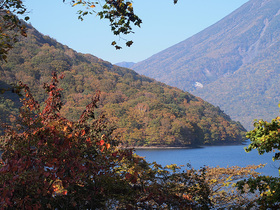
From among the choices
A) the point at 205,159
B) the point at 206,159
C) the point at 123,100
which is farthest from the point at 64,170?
the point at 123,100

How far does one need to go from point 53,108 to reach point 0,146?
102 cm

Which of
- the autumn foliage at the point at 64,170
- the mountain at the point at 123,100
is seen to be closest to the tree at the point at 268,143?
the autumn foliage at the point at 64,170

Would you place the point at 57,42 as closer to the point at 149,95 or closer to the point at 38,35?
the point at 38,35

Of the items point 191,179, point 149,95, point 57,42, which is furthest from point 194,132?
point 191,179

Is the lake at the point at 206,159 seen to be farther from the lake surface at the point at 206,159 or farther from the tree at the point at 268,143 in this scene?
the tree at the point at 268,143

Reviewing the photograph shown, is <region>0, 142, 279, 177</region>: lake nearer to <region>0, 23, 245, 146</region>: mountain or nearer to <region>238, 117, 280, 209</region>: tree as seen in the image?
<region>0, 23, 245, 146</region>: mountain

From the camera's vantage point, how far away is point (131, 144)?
222ft

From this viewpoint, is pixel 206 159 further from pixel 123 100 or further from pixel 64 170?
pixel 64 170

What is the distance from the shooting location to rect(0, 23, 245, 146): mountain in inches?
2768

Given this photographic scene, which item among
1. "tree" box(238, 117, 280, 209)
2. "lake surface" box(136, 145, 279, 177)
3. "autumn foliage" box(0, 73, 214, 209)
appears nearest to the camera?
"autumn foliage" box(0, 73, 214, 209)

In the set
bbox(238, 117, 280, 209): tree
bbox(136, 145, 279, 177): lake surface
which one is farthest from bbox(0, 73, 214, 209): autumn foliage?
bbox(136, 145, 279, 177): lake surface

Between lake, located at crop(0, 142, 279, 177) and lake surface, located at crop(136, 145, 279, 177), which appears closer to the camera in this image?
lake surface, located at crop(136, 145, 279, 177)

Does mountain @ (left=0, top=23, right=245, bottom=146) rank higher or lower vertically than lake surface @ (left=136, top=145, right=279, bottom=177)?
higher

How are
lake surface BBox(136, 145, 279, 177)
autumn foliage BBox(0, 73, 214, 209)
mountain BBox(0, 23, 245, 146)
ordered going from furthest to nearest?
mountain BBox(0, 23, 245, 146) → lake surface BBox(136, 145, 279, 177) → autumn foliage BBox(0, 73, 214, 209)
